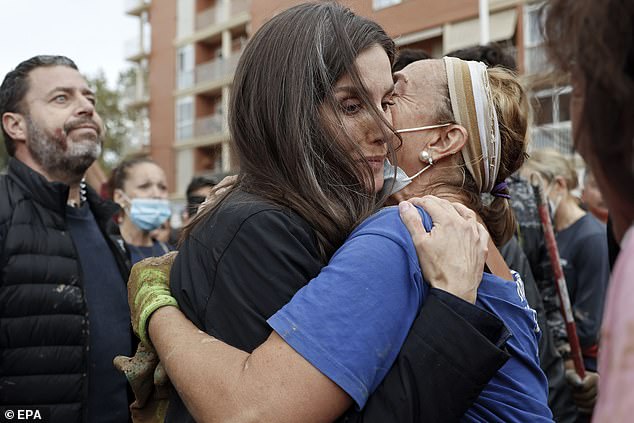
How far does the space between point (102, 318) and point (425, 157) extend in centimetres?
214

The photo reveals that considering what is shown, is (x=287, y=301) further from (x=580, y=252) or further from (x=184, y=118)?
(x=184, y=118)

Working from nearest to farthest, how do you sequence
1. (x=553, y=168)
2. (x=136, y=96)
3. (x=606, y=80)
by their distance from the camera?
(x=606, y=80) < (x=553, y=168) < (x=136, y=96)

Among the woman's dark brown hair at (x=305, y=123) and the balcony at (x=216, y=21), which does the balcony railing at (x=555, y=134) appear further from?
the balcony at (x=216, y=21)

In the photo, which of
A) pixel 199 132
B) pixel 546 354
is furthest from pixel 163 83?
pixel 546 354

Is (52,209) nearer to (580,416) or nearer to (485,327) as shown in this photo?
(485,327)

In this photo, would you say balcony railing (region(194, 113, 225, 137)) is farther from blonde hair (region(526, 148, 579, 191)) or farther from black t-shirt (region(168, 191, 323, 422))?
black t-shirt (region(168, 191, 323, 422))

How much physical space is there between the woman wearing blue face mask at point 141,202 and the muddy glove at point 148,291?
3.65 m

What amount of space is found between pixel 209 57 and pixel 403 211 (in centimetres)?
3622

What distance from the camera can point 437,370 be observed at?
1479 millimetres

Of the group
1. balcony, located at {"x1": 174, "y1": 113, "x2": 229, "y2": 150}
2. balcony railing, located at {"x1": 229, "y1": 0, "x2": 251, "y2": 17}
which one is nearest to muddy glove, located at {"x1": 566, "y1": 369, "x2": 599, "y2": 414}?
balcony, located at {"x1": 174, "y1": 113, "x2": 229, "y2": 150}

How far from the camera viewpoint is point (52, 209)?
3.48 m

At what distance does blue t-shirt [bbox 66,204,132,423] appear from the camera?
11.2 feet

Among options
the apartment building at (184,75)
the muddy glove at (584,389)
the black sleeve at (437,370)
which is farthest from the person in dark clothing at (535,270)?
the apartment building at (184,75)

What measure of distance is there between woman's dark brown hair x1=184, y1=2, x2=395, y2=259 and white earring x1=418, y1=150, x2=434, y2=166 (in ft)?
0.96
